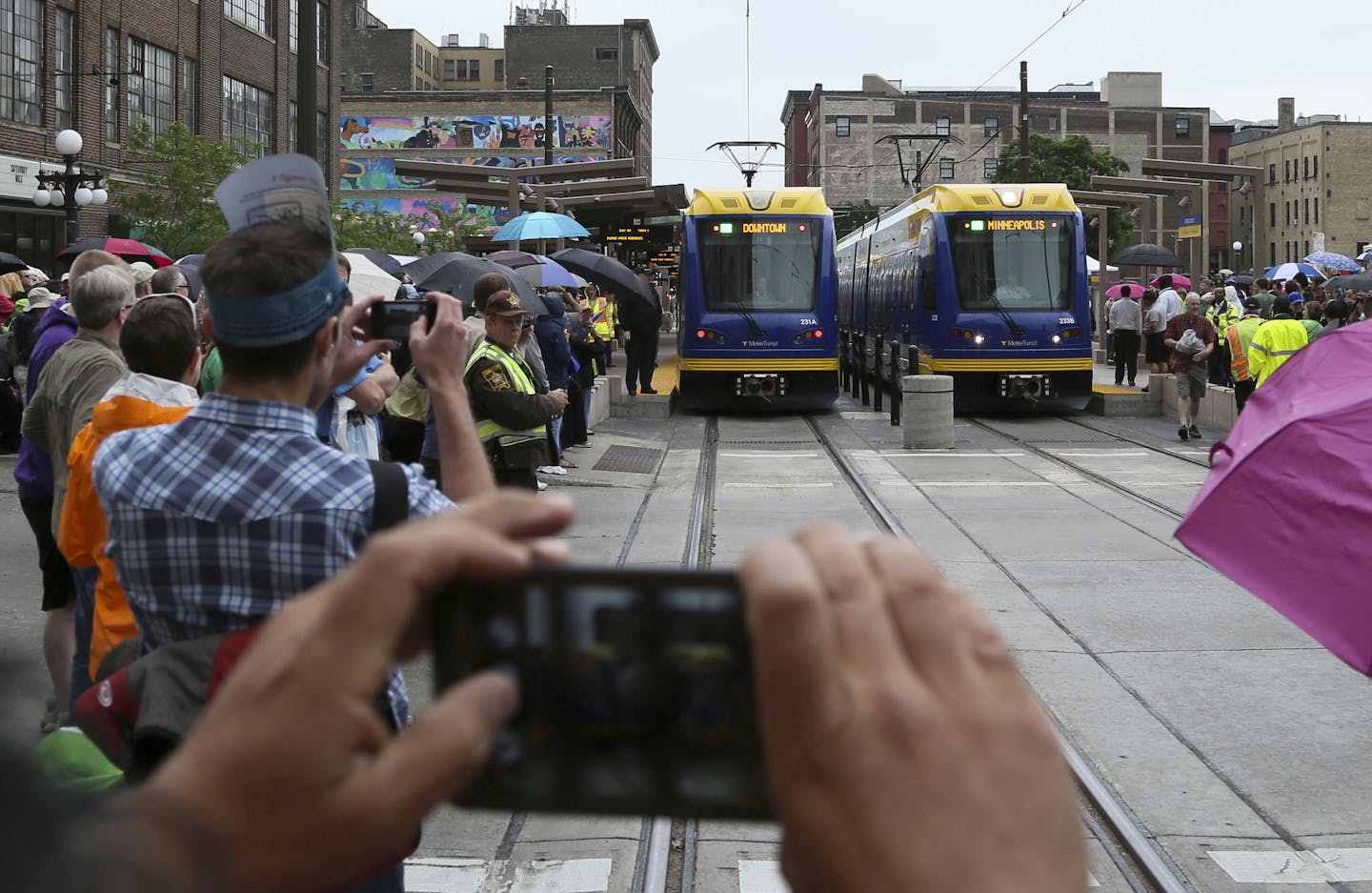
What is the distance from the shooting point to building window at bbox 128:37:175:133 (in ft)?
115

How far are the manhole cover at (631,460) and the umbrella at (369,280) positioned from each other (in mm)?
4612

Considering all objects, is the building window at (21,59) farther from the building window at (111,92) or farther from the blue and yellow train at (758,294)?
the blue and yellow train at (758,294)

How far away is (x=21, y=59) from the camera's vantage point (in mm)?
29719

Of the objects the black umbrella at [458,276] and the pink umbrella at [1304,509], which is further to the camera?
→ the black umbrella at [458,276]

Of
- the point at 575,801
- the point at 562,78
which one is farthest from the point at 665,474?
the point at 562,78

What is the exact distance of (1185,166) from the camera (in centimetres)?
2820

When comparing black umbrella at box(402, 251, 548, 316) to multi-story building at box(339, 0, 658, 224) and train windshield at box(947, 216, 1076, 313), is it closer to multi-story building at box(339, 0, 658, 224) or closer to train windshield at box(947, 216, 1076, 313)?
train windshield at box(947, 216, 1076, 313)

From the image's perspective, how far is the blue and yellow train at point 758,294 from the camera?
22984mm

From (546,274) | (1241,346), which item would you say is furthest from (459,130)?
(1241,346)

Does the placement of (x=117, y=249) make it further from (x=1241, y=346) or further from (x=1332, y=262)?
(x=1332, y=262)

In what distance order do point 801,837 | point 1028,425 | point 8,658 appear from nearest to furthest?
point 8,658 → point 801,837 → point 1028,425

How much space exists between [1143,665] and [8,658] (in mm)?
7519

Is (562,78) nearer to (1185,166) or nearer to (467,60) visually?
(467,60)

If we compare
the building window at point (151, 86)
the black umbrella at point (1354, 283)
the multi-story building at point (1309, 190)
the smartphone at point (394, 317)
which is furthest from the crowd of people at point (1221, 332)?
the multi-story building at point (1309, 190)
